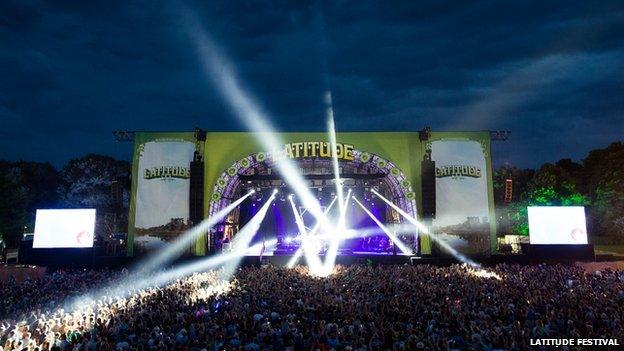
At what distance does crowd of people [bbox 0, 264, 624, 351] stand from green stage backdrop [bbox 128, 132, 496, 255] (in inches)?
419

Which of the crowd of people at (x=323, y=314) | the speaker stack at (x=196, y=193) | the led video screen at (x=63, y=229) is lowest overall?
the crowd of people at (x=323, y=314)

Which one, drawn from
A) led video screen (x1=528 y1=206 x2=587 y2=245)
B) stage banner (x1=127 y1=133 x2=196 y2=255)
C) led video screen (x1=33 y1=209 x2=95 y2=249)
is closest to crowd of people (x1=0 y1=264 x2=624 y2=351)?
led video screen (x1=33 y1=209 x2=95 y2=249)

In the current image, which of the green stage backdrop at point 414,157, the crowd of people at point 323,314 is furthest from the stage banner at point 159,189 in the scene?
the crowd of people at point 323,314

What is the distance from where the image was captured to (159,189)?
23.4 meters

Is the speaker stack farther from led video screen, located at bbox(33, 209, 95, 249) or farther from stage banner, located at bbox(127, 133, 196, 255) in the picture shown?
led video screen, located at bbox(33, 209, 95, 249)

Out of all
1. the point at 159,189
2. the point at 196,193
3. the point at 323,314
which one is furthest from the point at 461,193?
the point at 323,314

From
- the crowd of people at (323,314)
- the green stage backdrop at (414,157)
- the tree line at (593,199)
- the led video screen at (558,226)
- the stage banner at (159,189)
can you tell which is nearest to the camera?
the crowd of people at (323,314)

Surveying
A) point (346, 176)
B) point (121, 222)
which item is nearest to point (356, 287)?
point (346, 176)

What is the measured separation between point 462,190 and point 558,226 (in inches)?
188

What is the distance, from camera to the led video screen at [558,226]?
20.7 meters

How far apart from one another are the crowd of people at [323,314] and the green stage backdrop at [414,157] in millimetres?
10633

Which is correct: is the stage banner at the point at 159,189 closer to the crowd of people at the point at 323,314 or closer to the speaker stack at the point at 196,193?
the speaker stack at the point at 196,193

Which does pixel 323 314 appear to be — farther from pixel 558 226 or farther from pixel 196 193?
pixel 558 226

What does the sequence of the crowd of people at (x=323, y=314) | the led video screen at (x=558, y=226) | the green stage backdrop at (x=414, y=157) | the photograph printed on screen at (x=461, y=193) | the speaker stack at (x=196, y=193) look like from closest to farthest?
the crowd of people at (x=323, y=314) < the led video screen at (x=558, y=226) < the speaker stack at (x=196, y=193) < the photograph printed on screen at (x=461, y=193) < the green stage backdrop at (x=414, y=157)
